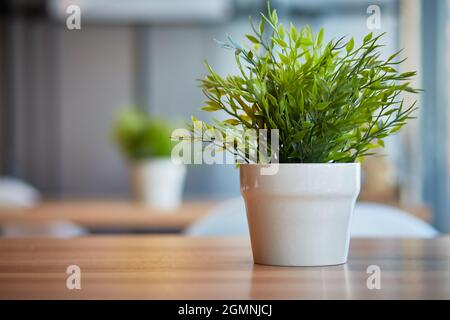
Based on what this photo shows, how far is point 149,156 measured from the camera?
2.86 m

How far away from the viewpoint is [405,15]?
4176mm

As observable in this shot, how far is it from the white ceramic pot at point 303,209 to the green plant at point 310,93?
0.12 feet

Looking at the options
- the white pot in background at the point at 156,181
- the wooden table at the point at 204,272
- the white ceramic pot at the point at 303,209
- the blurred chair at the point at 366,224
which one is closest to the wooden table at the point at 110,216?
the white pot in background at the point at 156,181

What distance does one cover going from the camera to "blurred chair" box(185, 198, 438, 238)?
4.66ft

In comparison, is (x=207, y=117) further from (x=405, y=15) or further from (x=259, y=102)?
(x=259, y=102)

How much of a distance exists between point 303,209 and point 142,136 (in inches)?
85.1

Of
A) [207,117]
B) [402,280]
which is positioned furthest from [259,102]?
[207,117]

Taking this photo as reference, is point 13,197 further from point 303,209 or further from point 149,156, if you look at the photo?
point 303,209

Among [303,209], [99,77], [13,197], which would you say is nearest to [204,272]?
[303,209]

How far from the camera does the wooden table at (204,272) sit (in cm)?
62

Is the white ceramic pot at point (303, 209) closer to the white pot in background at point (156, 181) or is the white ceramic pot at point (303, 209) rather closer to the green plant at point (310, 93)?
the green plant at point (310, 93)

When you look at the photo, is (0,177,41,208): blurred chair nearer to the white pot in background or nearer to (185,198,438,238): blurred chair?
the white pot in background

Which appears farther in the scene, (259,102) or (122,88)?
(122,88)

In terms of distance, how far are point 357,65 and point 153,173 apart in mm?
2159
